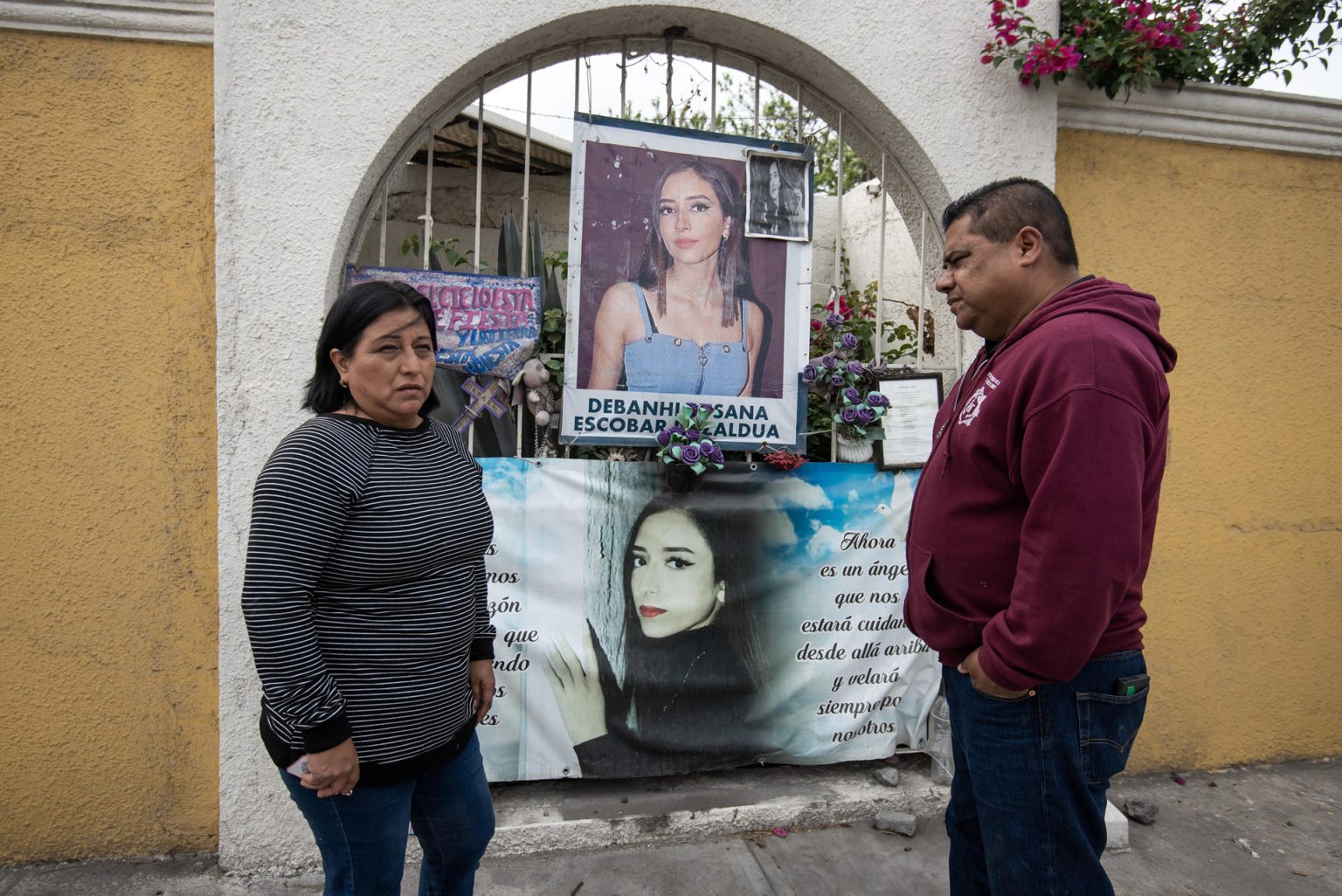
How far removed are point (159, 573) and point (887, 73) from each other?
10.8 feet

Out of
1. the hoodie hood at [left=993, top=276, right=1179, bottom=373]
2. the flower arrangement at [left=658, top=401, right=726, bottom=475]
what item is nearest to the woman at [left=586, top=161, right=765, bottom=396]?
the flower arrangement at [left=658, top=401, right=726, bottom=475]

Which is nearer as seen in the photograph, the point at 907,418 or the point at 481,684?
the point at 481,684

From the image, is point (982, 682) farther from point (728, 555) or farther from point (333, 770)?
point (728, 555)

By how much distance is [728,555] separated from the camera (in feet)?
10.7

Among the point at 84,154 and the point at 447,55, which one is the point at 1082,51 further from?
the point at 84,154

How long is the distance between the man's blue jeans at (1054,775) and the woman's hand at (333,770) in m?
1.36

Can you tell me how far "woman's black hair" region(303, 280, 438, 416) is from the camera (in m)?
1.77

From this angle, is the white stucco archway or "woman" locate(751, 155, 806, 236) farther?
"woman" locate(751, 155, 806, 236)

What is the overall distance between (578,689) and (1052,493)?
210cm

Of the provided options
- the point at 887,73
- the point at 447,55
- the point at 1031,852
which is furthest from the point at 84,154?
the point at 1031,852

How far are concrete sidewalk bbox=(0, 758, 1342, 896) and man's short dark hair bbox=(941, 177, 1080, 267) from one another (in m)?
2.27

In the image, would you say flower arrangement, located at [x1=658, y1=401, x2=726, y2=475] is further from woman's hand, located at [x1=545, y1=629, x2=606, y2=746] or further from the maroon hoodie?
the maroon hoodie

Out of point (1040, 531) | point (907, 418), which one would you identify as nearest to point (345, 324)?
point (1040, 531)

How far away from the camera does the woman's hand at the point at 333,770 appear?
162 centimetres
